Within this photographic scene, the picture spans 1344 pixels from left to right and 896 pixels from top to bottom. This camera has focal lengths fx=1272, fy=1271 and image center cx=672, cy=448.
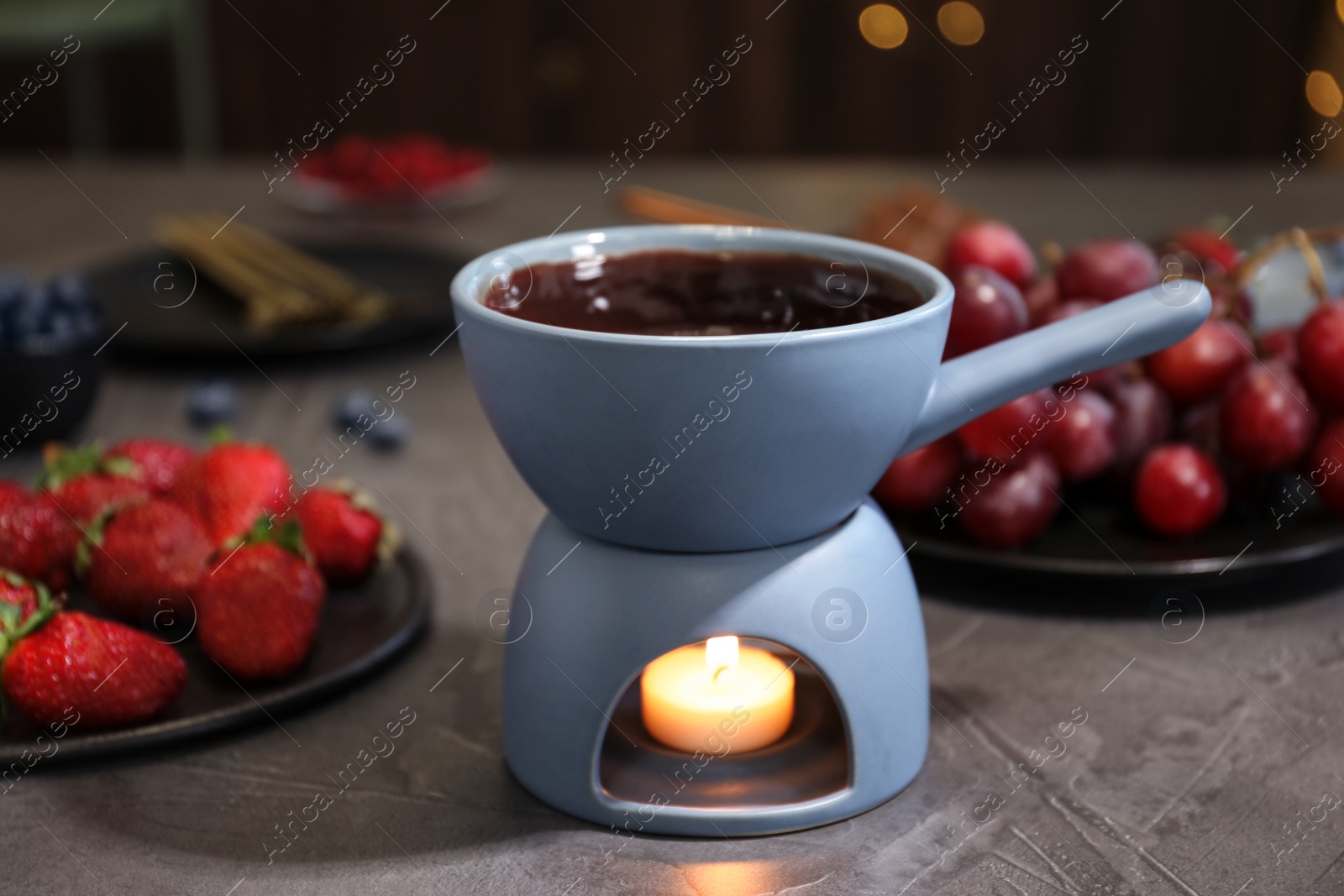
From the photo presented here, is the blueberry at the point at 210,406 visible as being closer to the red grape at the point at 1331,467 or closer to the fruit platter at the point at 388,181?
the fruit platter at the point at 388,181

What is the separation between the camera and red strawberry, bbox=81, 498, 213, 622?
2.37 feet

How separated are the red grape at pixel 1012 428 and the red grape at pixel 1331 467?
0.17 meters

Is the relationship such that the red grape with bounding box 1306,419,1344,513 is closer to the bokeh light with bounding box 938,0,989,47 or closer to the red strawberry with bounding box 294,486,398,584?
the red strawberry with bounding box 294,486,398,584

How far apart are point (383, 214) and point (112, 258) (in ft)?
1.23

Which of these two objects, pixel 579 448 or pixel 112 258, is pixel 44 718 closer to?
pixel 579 448

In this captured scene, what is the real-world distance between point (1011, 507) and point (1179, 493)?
0.11 metres

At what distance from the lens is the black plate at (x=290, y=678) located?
2.05 ft

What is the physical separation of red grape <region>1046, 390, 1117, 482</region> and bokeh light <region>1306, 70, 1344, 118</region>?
2.75 metres

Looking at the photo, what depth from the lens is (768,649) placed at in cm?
69

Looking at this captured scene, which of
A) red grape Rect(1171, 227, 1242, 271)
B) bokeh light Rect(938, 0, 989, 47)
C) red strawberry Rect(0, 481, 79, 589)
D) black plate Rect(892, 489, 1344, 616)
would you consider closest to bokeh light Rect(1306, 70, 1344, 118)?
bokeh light Rect(938, 0, 989, 47)

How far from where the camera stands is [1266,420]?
2.64 ft

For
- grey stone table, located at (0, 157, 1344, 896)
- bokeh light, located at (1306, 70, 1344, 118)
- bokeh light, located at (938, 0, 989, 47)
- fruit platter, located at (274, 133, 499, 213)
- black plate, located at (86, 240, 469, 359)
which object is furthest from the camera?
bokeh light, located at (938, 0, 989, 47)

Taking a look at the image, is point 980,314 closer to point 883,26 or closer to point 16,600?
point 16,600

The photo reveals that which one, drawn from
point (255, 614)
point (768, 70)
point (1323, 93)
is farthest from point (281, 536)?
point (1323, 93)
